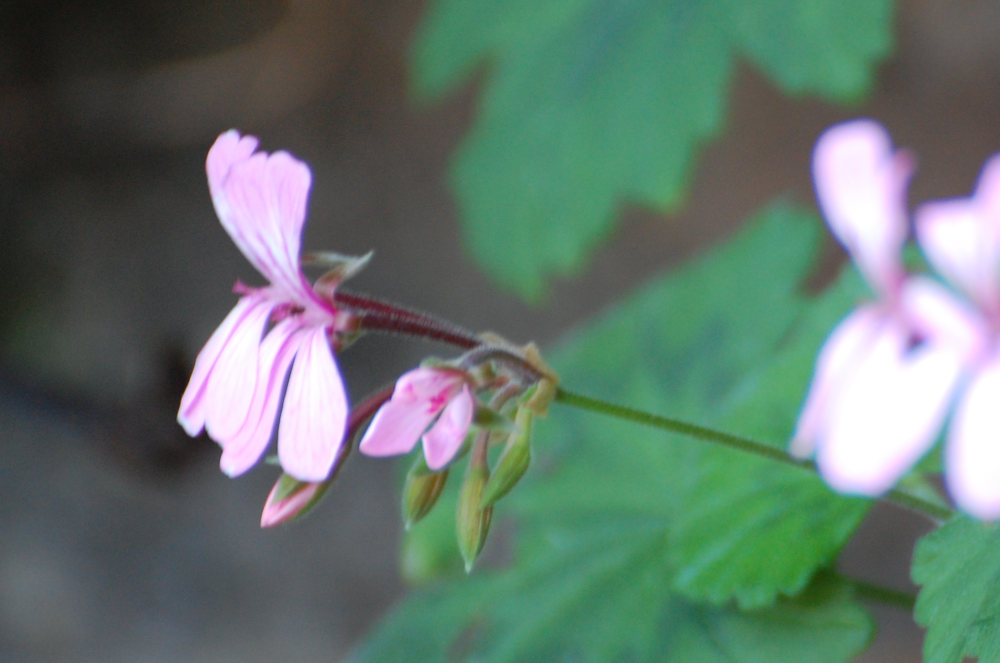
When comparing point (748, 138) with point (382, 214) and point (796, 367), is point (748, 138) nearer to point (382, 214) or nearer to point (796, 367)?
point (382, 214)

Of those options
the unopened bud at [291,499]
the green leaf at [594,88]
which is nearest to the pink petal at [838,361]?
the unopened bud at [291,499]

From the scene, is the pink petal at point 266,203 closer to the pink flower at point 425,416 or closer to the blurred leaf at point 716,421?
the pink flower at point 425,416

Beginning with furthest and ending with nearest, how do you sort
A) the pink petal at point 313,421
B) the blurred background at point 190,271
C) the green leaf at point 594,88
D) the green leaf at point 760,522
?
1. the blurred background at point 190,271
2. the green leaf at point 594,88
3. the green leaf at point 760,522
4. the pink petal at point 313,421

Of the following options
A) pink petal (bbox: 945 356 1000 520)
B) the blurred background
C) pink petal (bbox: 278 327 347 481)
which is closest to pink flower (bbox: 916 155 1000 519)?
pink petal (bbox: 945 356 1000 520)

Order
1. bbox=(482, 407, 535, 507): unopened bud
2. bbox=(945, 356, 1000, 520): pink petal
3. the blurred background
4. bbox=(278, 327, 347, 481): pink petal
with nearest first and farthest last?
bbox=(945, 356, 1000, 520): pink petal < bbox=(278, 327, 347, 481): pink petal < bbox=(482, 407, 535, 507): unopened bud < the blurred background

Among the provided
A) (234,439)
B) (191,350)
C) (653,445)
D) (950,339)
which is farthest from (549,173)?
(191,350)

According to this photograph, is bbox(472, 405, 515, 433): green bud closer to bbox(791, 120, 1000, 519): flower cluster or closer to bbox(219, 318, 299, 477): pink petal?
bbox(219, 318, 299, 477): pink petal
